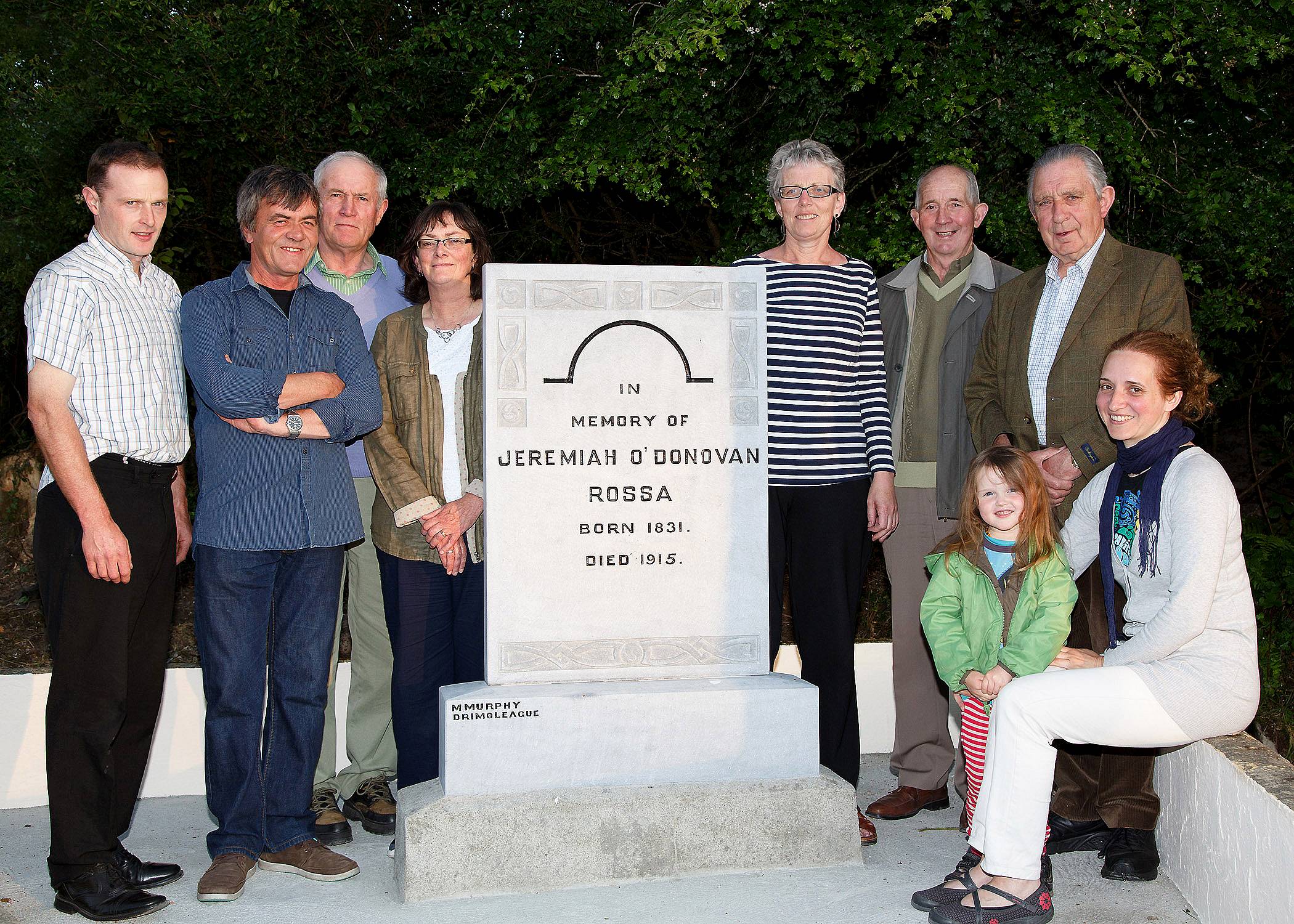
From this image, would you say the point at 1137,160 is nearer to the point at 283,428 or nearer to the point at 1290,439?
the point at 1290,439

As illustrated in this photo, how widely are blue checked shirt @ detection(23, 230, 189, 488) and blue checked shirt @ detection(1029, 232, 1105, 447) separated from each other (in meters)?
2.85

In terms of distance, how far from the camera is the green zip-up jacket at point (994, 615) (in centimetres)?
345

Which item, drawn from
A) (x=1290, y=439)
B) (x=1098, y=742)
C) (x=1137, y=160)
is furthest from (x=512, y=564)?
(x=1290, y=439)

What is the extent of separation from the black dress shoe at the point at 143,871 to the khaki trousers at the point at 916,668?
99.5 inches

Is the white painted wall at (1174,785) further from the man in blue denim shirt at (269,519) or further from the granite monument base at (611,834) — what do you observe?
the man in blue denim shirt at (269,519)

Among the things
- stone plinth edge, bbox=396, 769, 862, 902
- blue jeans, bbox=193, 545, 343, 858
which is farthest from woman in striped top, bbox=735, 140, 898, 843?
blue jeans, bbox=193, 545, 343, 858

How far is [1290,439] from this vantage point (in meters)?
7.90

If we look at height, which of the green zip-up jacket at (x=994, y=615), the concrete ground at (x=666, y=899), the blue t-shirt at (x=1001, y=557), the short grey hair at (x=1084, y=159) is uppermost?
the short grey hair at (x=1084, y=159)

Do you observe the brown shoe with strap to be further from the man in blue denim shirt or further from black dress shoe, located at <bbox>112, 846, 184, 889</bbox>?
black dress shoe, located at <bbox>112, 846, 184, 889</bbox>

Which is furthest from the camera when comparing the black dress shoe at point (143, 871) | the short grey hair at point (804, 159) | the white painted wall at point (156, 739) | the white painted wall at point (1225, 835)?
the white painted wall at point (156, 739)

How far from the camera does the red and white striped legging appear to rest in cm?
356

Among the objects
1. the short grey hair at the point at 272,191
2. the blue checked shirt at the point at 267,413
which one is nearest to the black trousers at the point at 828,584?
the blue checked shirt at the point at 267,413

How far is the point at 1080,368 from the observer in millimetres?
3939

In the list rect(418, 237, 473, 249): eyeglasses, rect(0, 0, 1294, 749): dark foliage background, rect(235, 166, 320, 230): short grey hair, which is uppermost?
rect(0, 0, 1294, 749): dark foliage background
